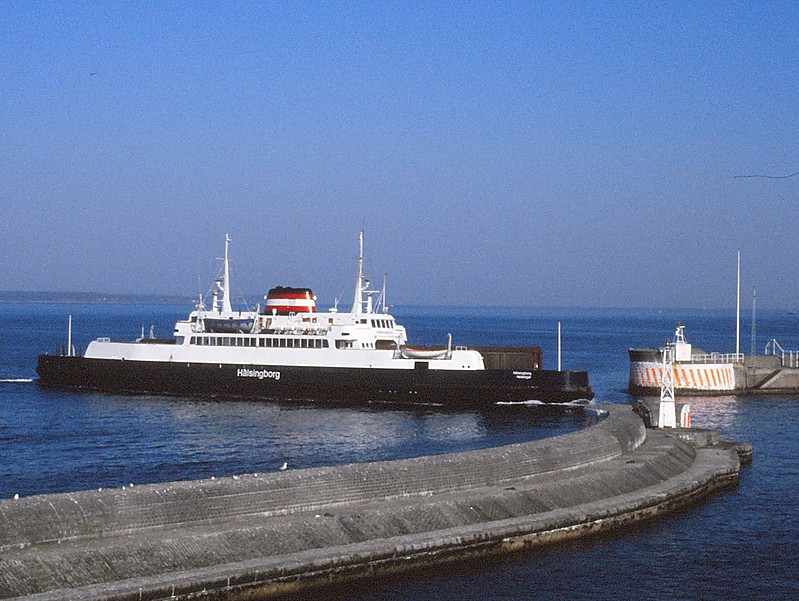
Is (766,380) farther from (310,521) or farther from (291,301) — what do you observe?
(310,521)

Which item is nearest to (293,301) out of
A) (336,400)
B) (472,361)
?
(336,400)

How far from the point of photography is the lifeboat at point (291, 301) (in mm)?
64500

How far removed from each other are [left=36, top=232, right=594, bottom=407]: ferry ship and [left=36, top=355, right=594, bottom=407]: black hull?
0.06 m

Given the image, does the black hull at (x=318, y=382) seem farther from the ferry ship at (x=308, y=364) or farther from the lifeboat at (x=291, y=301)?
the lifeboat at (x=291, y=301)

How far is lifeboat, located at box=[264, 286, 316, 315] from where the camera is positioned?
6450cm

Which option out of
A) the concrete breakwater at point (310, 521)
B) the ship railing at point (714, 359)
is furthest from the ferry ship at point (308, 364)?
the concrete breakwater at point (310, 521)

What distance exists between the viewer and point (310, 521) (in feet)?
70.7

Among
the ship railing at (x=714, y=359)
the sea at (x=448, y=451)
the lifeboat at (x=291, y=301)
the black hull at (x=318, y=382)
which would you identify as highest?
the lifeboat at (x=291, y=301)

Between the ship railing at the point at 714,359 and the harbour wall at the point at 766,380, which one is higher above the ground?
the ship railing at the point at 714,359

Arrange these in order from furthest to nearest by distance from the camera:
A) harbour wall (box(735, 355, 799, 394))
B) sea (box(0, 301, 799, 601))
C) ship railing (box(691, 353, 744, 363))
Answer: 1. ship railing (box(691, 353, 744, 363))
2. harbour wall (box(735, 355, 799, 394))
3. sea (box(0, 301, 799, 601))

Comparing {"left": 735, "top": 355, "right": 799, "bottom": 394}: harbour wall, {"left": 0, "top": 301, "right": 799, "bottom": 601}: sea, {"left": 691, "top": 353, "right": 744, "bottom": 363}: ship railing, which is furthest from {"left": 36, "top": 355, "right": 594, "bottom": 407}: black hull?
{"left": 735, "top": 355, "right": 799, "bottom": 394}: harbour wall

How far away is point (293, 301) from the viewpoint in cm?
6462

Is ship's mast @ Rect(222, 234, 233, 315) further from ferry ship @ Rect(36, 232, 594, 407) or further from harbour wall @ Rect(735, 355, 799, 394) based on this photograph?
harbour wall @ Rect(735, 355, 799, 394)

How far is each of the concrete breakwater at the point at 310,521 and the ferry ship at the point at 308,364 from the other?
2760 cm
